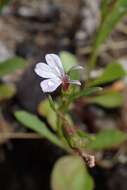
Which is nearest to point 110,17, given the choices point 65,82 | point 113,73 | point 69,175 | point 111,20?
point 111,20

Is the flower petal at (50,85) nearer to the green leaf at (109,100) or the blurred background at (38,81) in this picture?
the blurred background at (38,81)

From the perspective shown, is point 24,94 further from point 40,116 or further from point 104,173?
point 104,173

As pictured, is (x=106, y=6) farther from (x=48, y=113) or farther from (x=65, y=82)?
(x=65, y=82)

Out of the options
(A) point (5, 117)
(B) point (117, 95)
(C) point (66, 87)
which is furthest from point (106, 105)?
(C) point (66, 87)

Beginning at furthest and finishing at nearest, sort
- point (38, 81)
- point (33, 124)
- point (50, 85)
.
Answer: point (38, 81) → point (33, 124) → point (50, 85)

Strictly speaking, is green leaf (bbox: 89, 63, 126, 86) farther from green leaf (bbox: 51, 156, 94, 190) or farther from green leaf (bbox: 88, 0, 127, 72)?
green leaf (bbox: 51, 156, 94, 190)

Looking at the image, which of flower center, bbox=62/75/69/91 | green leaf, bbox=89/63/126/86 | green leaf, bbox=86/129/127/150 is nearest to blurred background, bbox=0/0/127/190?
green leaf, bbox=86/129/127/150
